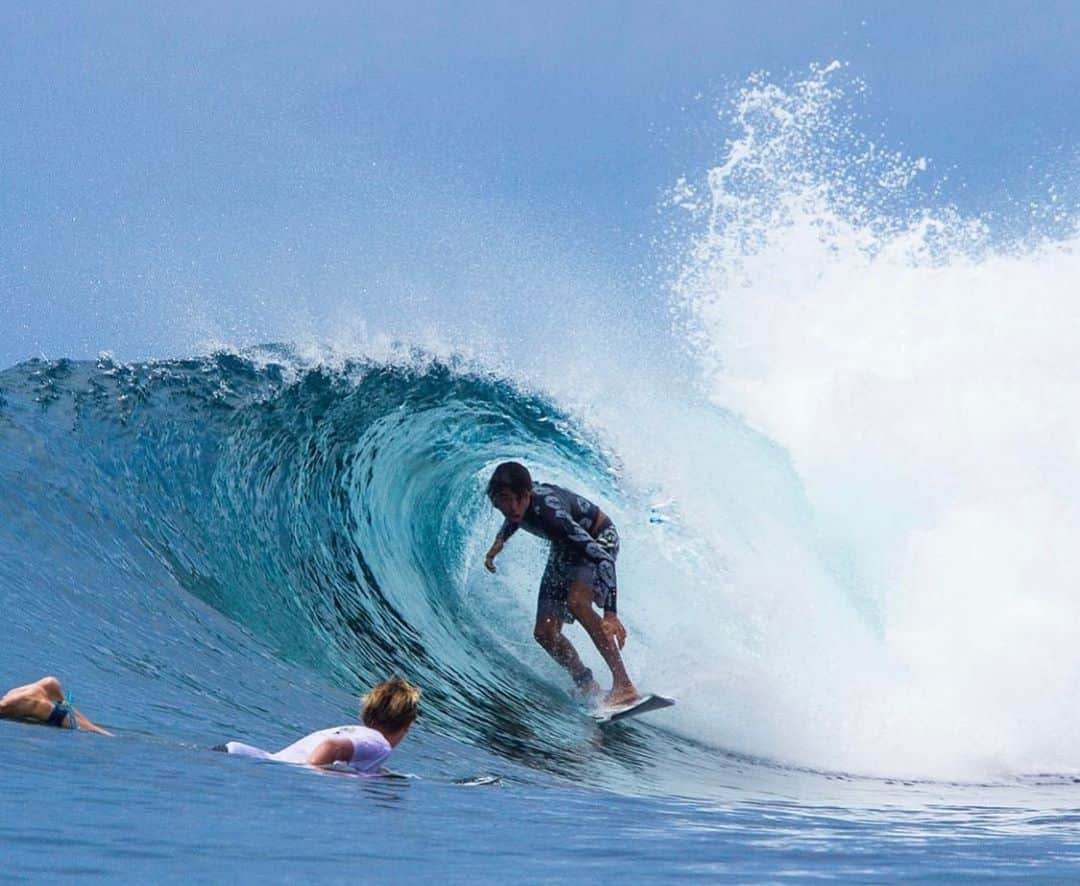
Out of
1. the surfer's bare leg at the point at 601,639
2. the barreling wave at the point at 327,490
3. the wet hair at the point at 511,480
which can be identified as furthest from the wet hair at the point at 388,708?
the wet hair at the point at 511,480

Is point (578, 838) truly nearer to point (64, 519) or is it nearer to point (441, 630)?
point (64, 519)

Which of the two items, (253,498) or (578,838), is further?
(253,498)

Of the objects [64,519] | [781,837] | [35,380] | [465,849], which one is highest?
[35,380]

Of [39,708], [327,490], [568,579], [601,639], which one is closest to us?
[39,708]

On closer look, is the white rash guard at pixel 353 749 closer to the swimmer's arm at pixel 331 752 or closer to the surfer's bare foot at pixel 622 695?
the swimmer's arm at pixel 331 752

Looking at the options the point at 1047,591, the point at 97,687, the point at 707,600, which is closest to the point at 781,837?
the point at 97,687

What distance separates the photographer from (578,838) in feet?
9.42

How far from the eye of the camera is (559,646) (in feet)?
24.6

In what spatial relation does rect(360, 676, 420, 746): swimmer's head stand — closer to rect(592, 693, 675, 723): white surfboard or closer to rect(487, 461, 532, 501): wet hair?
rect(592, 693, 675, 723): white surfboard

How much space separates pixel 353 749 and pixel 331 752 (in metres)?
0.08

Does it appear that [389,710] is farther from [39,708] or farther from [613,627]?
[613,627]

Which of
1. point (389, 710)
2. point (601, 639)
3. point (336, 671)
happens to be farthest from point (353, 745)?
point (601, 639)

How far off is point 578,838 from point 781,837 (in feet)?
2.01

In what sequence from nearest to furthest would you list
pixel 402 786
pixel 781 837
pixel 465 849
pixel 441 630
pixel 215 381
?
pixel 465 849
pixel 781 837
pixel 402 786
pixel 441 630
pixel 215 381
